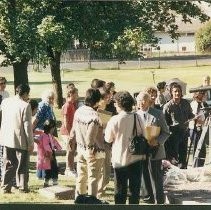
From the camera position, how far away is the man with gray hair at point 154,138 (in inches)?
266

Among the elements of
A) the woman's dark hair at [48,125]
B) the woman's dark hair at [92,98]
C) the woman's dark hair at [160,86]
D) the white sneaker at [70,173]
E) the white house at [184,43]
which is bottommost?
the white sneaker at [70,173]

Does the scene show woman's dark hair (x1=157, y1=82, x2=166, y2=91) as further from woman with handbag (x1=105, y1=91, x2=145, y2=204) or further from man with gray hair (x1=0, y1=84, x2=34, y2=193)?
woman with handbag (x1=105, y1=91, x2=145, y2=204)

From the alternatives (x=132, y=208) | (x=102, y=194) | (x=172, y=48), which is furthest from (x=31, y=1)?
(x=172, y=48)

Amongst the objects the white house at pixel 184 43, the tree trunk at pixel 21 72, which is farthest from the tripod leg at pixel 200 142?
the white house at pixel 184 43

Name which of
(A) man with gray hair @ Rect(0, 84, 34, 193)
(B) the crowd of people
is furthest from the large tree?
(A) man with gray hair @ Rect(0, 84, 34, 193)

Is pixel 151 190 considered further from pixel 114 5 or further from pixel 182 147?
pixel 114 5

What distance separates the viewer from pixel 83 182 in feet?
24.2

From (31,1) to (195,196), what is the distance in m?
10.0

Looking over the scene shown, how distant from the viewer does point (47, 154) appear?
8.45m

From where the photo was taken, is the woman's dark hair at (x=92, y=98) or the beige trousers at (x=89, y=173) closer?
the woman's dark hair at (x=92, y=98)

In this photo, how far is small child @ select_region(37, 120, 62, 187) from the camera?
332 inches

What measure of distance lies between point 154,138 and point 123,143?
42cm

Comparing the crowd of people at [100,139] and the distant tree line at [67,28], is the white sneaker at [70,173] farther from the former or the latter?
the distant tree line at [67,28]

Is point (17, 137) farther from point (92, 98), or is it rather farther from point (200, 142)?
point (200, 142)
